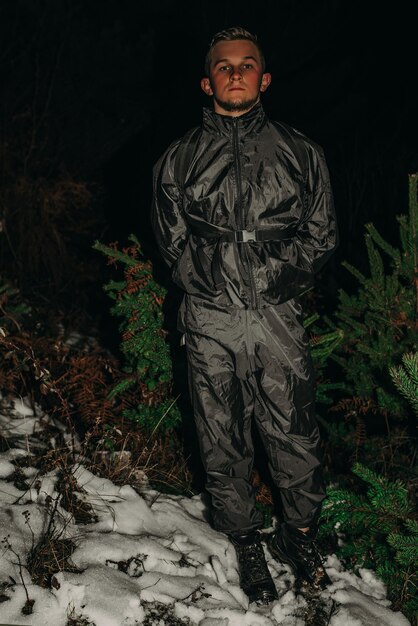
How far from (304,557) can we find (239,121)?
2.03 meters

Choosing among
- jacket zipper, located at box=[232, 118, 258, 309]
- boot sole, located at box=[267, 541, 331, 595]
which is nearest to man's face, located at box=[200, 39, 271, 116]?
jacket zipper, located at box=[232, 118, 258, 309]

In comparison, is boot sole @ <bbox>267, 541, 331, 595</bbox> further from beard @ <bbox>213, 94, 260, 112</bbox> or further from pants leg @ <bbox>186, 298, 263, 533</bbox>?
beard @ <bbox>213, 94, 260, 112</bbox>

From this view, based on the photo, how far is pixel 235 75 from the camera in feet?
8.84

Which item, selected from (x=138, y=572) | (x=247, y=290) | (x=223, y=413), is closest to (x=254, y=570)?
(x=138, y=572)

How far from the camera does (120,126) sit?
7.85 meters

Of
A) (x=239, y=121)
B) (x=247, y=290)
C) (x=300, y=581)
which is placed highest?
(x=239, y=121)

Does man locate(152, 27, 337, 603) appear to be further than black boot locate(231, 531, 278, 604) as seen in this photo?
No

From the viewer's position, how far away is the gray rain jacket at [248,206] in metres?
2.69

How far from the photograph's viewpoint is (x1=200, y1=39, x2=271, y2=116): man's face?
270cm

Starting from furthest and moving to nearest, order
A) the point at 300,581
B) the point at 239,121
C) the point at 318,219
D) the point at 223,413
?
1. the point at 300,581
2. the point at 223,413
3. the point at 318,219
4. the point at 239,121

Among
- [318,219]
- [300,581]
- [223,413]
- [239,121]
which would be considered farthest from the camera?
[300,581]

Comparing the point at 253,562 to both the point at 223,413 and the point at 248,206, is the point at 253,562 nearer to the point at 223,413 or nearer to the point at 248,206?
the point at 223,413

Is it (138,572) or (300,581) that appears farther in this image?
(300,581)

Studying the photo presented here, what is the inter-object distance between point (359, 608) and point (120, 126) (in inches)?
253
